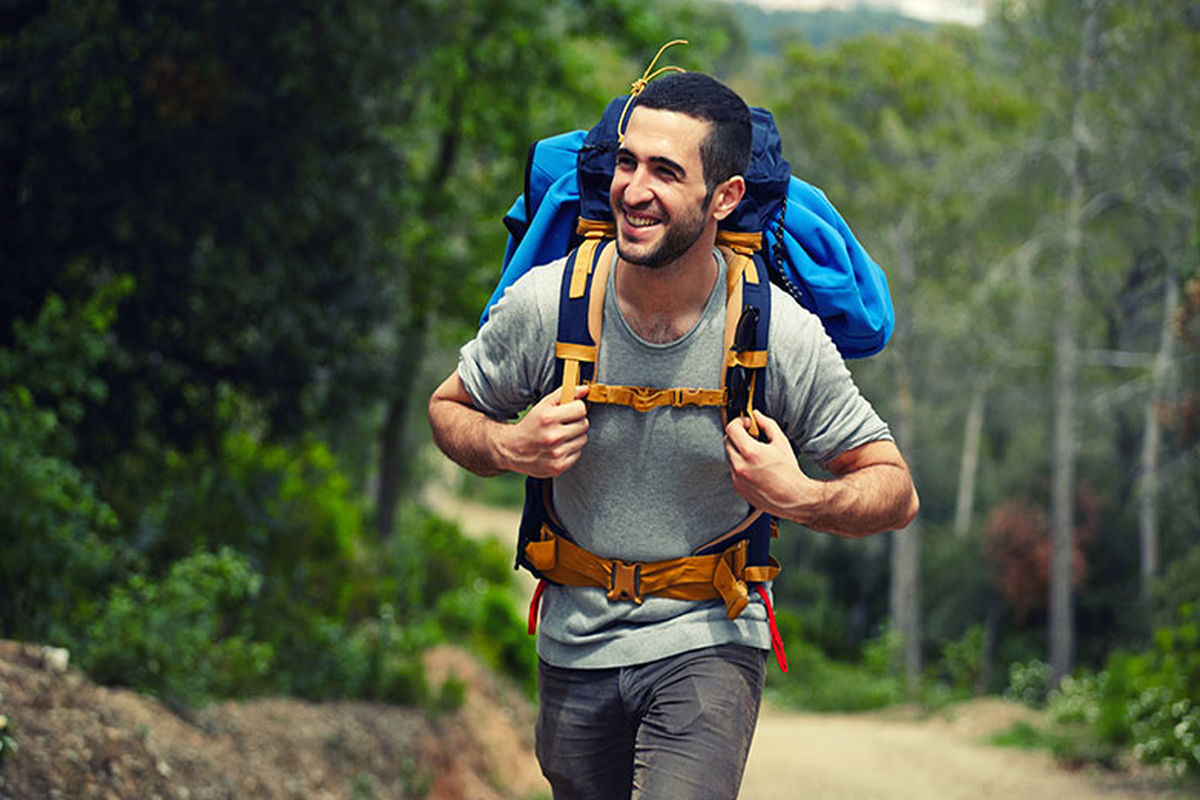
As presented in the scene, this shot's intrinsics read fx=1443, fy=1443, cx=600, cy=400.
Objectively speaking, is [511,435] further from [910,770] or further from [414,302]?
[414,302]

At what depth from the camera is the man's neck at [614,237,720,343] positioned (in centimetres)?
303

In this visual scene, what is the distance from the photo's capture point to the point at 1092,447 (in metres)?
33.5

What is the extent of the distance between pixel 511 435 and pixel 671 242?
0.51 m

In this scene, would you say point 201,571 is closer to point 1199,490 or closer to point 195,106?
point 195,106

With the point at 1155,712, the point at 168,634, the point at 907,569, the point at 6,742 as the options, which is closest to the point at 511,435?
the point at 6,742

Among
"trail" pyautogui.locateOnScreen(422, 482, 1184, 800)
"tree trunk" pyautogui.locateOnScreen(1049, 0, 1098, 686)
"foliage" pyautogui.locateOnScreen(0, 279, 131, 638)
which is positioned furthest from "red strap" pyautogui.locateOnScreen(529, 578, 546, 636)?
"tree trunk" pyautogui.locateOnScreen(1049, 0, 1098, 686)

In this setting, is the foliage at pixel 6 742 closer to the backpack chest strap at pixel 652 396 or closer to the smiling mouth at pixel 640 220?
→ the backpack chest strap at pixel 652 396

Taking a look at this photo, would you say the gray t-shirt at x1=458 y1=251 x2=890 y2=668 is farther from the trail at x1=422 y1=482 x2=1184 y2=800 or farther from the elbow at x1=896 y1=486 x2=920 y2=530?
the trail at x1=422 y1=482 x2=1184 y2=800

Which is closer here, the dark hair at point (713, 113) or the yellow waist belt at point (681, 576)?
the dark hair at point (713, 113)

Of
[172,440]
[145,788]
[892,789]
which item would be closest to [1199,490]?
[892,789]

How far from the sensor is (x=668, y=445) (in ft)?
10.1

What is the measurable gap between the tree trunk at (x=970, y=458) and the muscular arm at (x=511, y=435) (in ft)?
148

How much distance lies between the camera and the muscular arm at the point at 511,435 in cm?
290

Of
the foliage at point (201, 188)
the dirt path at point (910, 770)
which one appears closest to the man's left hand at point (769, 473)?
the foliage at point (201, 188)
